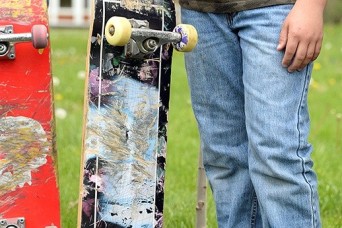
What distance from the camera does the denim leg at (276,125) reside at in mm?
2619

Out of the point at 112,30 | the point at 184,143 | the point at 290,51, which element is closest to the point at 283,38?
the point at 290,51

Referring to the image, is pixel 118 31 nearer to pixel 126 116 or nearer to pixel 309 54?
pixel 126 116

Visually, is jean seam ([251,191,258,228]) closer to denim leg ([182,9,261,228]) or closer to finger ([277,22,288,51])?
denim leg ([182,9,261,228])

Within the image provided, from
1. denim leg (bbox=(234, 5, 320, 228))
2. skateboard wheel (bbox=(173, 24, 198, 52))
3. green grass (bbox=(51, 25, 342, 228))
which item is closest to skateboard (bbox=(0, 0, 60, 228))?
skateboard wheel (bbox=(173, 24, 198, 52))

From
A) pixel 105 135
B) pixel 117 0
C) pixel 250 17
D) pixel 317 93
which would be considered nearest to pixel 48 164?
pixel 105 135

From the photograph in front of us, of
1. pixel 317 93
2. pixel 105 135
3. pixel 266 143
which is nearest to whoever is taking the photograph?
pixel 266 143

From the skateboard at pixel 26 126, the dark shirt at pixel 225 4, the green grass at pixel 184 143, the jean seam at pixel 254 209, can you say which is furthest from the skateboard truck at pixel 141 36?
Answer: the green grass at pixel 184 143

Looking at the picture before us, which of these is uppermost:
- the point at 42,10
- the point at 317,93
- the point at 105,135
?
the point at 42,10

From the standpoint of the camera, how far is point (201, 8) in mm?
2879

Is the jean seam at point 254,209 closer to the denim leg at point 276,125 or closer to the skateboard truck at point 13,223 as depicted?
the denim leg at point 276,125

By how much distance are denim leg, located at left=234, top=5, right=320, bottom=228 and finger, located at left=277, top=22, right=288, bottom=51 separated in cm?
2

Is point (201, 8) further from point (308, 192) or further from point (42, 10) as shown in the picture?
point (308, 192)

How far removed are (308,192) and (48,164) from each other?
835mm

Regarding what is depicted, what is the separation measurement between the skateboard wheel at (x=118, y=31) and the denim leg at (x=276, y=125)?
0.38 m
